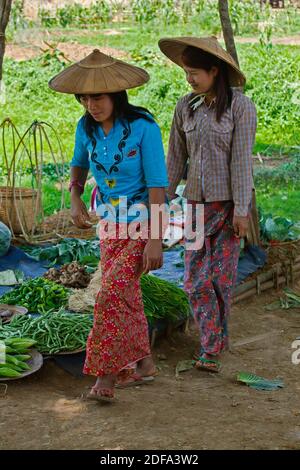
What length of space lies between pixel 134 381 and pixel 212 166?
3.90 feet

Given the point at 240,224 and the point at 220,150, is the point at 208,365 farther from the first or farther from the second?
the point at 220,150

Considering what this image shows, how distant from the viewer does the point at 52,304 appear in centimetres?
485

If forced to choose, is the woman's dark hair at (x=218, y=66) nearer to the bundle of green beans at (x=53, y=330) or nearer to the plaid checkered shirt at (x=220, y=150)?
the plaid checkered shirt at (x=220, y=150)

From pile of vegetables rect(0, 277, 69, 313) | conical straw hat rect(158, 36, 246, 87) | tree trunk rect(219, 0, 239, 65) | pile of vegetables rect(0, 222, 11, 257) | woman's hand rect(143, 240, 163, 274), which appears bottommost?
pile of vegetables rect(0, 277, 69, 313)

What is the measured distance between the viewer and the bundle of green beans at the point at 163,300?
15.6 ft

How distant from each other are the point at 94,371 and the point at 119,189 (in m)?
0.84

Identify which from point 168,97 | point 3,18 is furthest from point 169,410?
point 168,97

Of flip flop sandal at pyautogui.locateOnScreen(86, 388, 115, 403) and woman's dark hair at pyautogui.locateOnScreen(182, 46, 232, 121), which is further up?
woman's dark hair at pyautogui.locateOnScreen(182, 46, 232, 121)

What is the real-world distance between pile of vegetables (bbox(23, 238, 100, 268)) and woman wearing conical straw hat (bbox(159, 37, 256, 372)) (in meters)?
1.60

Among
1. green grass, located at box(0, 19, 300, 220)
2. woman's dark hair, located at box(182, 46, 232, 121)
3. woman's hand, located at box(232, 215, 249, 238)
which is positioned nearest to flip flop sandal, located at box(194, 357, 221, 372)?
woman's hand, located at box(232, 215, 249, 238)

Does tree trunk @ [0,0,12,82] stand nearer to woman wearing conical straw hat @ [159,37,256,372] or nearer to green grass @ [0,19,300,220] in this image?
woman wearing conical straw hat @ [159,37,256,372]

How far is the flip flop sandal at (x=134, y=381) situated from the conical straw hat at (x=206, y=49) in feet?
5.29

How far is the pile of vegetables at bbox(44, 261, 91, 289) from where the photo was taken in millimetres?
5242

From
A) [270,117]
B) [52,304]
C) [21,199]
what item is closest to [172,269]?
[52,304]
